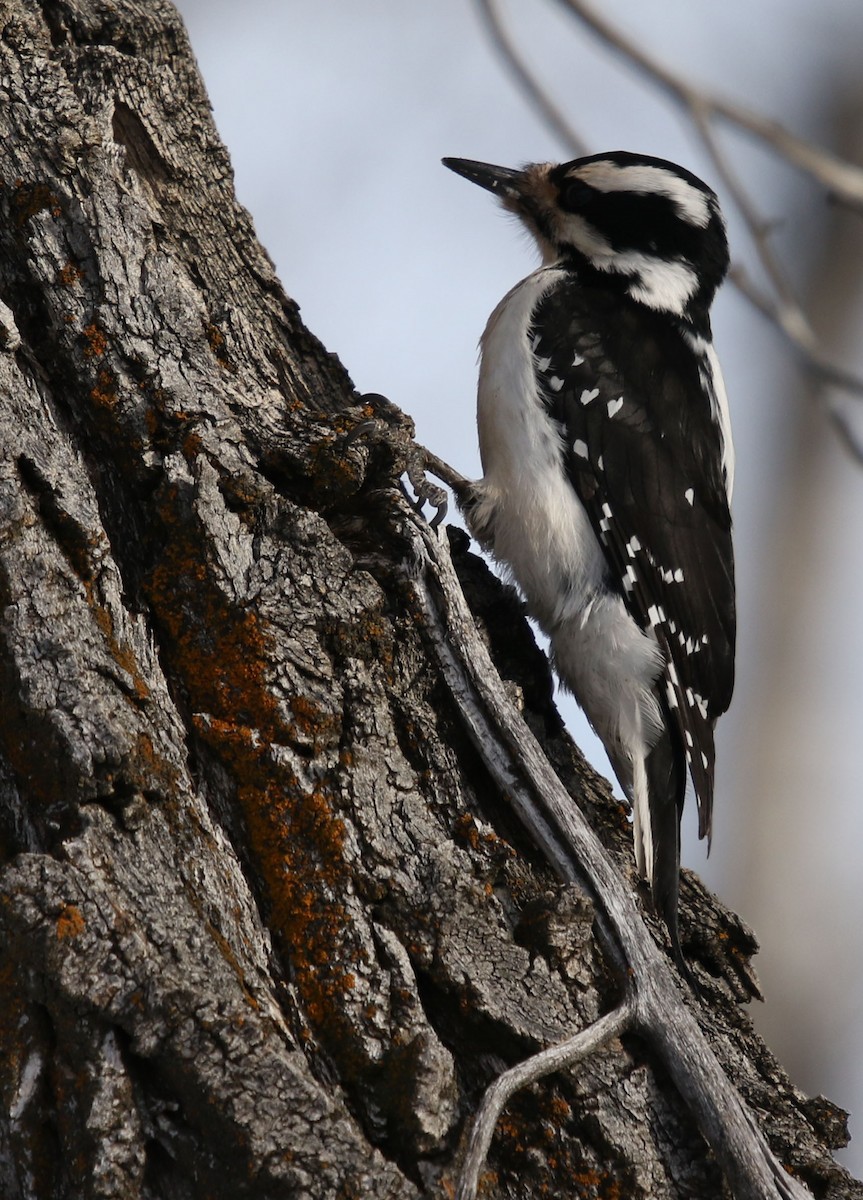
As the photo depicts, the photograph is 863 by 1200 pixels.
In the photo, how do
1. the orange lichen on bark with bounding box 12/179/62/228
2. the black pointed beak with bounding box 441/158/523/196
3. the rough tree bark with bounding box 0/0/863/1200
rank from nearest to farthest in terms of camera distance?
→ the rough tree bark with bounding box 0/0/863/1200, the orange lichen on bark with bounding box 12/179/62/228, the black pointed beak with bounding box 441/158/523/196

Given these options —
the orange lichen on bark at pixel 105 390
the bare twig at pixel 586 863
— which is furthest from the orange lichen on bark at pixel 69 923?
the orange lichen on bark at pixel 105 390

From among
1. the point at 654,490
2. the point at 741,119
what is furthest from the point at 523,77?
the point at 654,490

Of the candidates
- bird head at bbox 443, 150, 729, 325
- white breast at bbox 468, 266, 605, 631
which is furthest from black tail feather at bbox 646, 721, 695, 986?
bird head at bbox 443, 150, 729, 325

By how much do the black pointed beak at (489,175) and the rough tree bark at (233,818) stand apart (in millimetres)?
1803

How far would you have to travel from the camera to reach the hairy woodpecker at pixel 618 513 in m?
3.34

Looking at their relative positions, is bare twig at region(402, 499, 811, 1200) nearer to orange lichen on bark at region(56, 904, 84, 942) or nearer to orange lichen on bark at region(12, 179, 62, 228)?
orange lichen on bark at region(56, 904, 84, 942)

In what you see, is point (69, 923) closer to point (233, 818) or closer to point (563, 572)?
point (233, 818)

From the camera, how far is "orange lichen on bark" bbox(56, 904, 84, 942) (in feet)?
5.57

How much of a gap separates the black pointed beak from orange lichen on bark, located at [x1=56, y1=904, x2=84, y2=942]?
3.16 m

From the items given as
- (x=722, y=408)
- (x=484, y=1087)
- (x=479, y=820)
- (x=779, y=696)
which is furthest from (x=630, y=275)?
(x=779, y=696)

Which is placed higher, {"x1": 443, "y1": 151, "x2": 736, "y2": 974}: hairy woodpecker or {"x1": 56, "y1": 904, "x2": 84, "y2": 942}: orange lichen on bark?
{"x1": 443, "y1": 151, "x2": 736, "y2": 974}: hairy woodpecker

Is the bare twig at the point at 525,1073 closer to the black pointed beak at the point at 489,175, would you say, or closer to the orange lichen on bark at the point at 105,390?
the orange lichen on bark at the point at 105,390

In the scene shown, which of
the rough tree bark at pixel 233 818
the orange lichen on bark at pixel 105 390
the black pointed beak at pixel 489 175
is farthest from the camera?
the black pointed beak at pixel 489 175

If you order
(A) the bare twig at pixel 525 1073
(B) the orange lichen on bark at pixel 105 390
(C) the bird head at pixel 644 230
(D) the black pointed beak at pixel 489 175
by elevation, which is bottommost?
(A) the bare twig at pixel 525 1073
